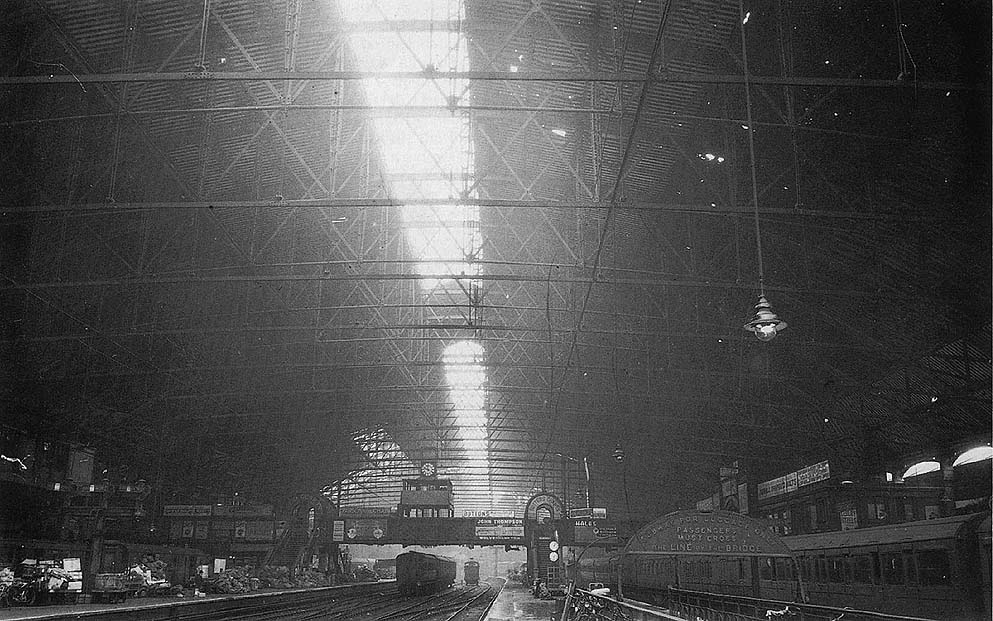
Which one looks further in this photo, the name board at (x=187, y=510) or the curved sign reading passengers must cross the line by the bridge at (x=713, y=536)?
the name board at (x=187, y=510)

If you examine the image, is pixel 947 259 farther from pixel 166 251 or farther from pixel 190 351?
pixel 190 351

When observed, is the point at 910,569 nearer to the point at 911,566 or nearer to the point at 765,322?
the point at 911,566

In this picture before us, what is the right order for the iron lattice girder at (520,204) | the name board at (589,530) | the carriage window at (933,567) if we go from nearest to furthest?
the carriage window at (933,567) < the iron lattice girder at (520,204) < the name board at (589,530)

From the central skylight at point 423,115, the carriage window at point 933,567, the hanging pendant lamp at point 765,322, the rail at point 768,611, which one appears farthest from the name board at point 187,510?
the hanging pendant lamp at point 765,322

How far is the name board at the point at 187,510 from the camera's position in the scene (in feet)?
141

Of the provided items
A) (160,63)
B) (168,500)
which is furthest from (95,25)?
(168,500)

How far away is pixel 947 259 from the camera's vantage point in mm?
14016

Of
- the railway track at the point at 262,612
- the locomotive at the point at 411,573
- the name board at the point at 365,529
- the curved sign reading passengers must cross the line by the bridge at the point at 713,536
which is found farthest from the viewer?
the name board at the point at 365,529

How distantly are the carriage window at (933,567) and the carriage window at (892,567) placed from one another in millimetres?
764

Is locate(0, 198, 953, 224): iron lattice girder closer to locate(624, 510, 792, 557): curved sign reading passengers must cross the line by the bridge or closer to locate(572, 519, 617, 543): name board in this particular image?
locate(624, 510, 792, 557): curved sign reading passengers must cross the line by the bridge

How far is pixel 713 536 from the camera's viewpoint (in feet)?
38.2

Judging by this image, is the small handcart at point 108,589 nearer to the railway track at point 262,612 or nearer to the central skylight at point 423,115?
the railway track at point 262,612

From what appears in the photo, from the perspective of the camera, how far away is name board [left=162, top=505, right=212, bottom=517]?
43.1m

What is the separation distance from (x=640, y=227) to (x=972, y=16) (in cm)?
1811
